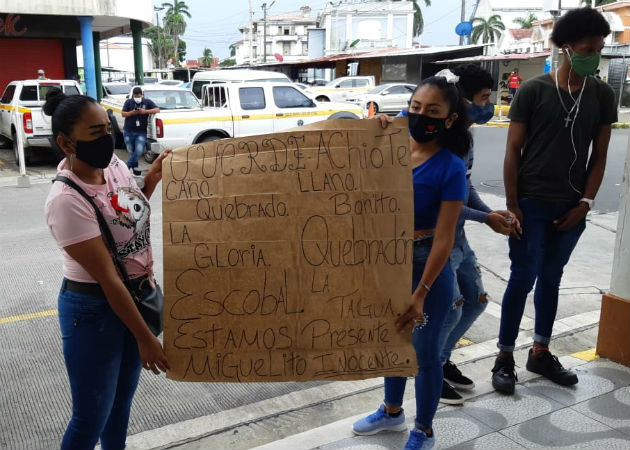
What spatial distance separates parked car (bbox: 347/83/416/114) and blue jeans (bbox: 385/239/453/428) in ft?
77.8

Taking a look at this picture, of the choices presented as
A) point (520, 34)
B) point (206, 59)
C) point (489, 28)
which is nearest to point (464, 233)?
point (520, 34)

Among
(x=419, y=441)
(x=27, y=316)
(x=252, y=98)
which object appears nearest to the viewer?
(x=419, y=441)

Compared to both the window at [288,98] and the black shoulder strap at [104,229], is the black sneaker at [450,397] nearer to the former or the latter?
the black shoulder strap at [104,229]

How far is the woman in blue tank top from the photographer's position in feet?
8.55

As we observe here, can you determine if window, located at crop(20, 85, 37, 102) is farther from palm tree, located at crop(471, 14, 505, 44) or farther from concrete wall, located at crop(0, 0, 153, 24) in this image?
palm tree, located at crop(471, 14, 505, 44)

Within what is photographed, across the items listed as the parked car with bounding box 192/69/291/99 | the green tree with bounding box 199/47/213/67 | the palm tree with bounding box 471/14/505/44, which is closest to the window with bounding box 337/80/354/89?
the parked car with bounding box 192/69/291/99

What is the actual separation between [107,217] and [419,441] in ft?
5.90

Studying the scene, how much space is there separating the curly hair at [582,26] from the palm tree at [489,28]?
70.3 meters

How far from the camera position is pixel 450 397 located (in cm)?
344

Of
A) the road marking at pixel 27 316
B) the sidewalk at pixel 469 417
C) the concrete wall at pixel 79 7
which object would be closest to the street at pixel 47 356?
the road marking at pixel 27 316

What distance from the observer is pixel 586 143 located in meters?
3.41

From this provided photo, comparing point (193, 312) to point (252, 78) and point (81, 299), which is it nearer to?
point (81, 299)

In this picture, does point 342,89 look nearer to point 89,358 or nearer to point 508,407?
point 508,407

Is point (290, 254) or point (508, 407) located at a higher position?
point (290, 254)
